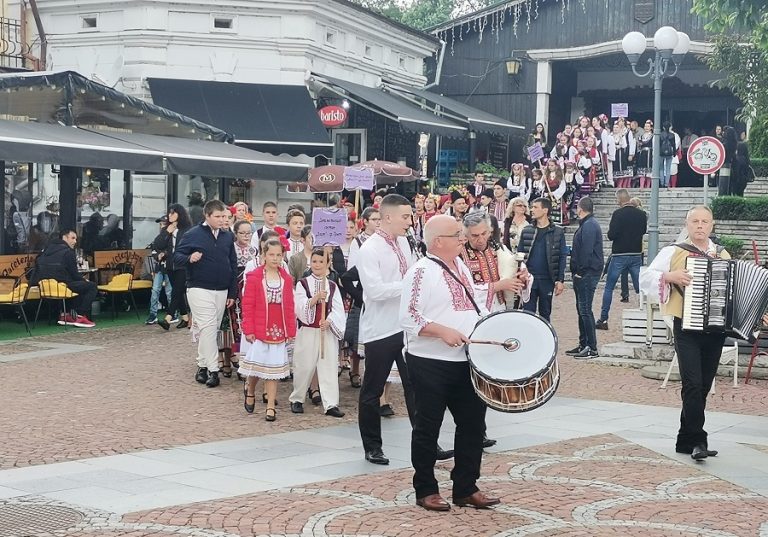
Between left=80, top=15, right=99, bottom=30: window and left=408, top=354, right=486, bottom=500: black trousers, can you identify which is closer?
left=408, top=354, right=486, bottom=500: black trousers

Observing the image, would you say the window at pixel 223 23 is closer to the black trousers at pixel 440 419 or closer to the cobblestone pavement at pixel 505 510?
the cobblestone pavement at pixel 505 510

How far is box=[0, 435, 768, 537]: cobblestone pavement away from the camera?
680 cm

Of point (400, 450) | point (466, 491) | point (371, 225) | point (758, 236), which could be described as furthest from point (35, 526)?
point (758, 236)

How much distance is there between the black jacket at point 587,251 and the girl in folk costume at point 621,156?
1498 cm

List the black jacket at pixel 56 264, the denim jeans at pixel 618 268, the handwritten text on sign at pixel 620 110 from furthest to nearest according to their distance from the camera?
the handwritten text on sign at pixel 620 110 → the denim jeans at pixel 618 268 → the black jacket at pixel 56 264

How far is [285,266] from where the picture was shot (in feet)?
37.5

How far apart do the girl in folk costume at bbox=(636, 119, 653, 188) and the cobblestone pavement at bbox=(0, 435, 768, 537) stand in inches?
873

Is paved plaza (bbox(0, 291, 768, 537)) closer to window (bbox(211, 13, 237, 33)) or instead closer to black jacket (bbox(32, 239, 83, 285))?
black jacket (bbox(32, 239, 83, 285))

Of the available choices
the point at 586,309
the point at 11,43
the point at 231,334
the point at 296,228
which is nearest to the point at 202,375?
the point at 231,334

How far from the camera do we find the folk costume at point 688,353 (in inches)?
356

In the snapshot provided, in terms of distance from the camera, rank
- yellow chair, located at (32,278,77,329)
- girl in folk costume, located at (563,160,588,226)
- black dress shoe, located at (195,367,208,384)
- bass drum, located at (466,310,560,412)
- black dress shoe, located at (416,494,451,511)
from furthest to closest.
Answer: girl in folk costume, located at (563,160,588,226)
yellow chair, located at (32,278,77,329)
black dress shoe, located at (195,367,208,384)
black dress shoe, located at (416,494,451,511)
bass drum, located at (466,310,560,412)

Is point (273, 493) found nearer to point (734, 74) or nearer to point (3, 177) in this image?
point (3, 177)

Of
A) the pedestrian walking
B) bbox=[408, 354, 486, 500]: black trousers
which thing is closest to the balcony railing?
the pedestrian walking

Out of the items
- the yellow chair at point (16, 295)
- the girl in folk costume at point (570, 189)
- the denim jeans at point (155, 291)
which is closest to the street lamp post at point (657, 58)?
the girl in folk costume at point (570, 189)
